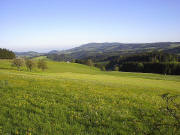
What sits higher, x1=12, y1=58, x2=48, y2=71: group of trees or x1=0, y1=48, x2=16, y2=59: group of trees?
x1=0, y1=48, x2=16, y2=59: group of trees

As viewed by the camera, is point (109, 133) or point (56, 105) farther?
point (56, 105)

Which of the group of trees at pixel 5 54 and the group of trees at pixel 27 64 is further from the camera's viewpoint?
the group of trees at pixel 5 54

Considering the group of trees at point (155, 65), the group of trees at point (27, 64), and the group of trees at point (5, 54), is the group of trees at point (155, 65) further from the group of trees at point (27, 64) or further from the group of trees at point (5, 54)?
the group of trees at point (5, 54)

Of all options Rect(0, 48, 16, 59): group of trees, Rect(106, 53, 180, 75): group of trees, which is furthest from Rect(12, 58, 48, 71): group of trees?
Rect(106, 53, 180, 75): group of trees

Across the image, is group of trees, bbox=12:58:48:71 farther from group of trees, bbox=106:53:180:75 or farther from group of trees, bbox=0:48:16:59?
group of trees, bbox=106:53:180:75

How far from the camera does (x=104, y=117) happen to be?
589 centimetres

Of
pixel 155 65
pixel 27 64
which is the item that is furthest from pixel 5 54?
pixel 155 65

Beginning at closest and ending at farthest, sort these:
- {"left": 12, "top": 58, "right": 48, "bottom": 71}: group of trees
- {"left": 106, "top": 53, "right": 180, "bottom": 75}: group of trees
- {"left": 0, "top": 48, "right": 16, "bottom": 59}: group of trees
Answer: {"left": 12, "top": 58, "right": 48, "bottom": 71}: group of trees
{"left": 106, "top": 53, "right": 180, "bottom": 75}: group of trees
{"left": 0, "top": 48, "right": 16, "bottom": 59}: group of trees

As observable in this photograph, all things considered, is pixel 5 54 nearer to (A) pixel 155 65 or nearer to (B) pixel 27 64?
(B) pixel 27 64

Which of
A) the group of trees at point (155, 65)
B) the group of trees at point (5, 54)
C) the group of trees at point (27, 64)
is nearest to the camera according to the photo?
the group of trees at point (27, 64)

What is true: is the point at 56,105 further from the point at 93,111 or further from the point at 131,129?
the point at 131,129

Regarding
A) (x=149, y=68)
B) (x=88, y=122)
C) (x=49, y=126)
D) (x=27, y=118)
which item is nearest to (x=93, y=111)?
(x=88, y=122)

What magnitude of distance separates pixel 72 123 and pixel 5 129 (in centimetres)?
243

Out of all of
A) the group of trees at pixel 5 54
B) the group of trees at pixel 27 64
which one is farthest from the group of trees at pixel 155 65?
the group of trees at pixel 5 54
